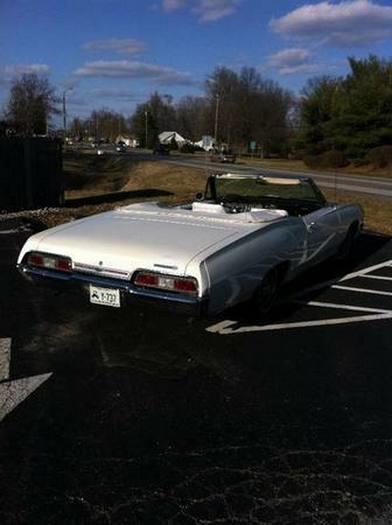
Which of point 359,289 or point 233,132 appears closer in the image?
point 359,289

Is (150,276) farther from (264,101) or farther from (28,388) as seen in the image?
(264,101)

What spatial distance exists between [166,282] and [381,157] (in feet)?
140

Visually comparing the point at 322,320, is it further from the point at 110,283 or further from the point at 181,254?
the point at 110,283

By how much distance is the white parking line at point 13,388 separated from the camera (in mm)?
3609

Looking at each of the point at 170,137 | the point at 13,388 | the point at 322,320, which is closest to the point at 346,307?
the point at 322,320

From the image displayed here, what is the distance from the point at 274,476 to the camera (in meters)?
2.98

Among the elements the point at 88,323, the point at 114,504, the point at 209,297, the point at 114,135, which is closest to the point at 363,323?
the point at 209,297

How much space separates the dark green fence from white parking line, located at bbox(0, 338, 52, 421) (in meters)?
8.72

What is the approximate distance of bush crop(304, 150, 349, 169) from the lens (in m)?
46.6

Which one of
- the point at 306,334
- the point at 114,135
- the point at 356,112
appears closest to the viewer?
the point at 306,334

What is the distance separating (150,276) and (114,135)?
516 feet

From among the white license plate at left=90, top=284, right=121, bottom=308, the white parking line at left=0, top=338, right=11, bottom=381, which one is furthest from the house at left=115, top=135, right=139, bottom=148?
the white license plate at left=90, top=284, right=121, bottom=308

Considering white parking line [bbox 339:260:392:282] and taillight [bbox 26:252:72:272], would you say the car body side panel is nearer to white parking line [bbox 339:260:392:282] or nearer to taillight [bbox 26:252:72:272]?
taillight [bbox 26:252:72:272]

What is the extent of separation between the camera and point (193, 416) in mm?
3572
